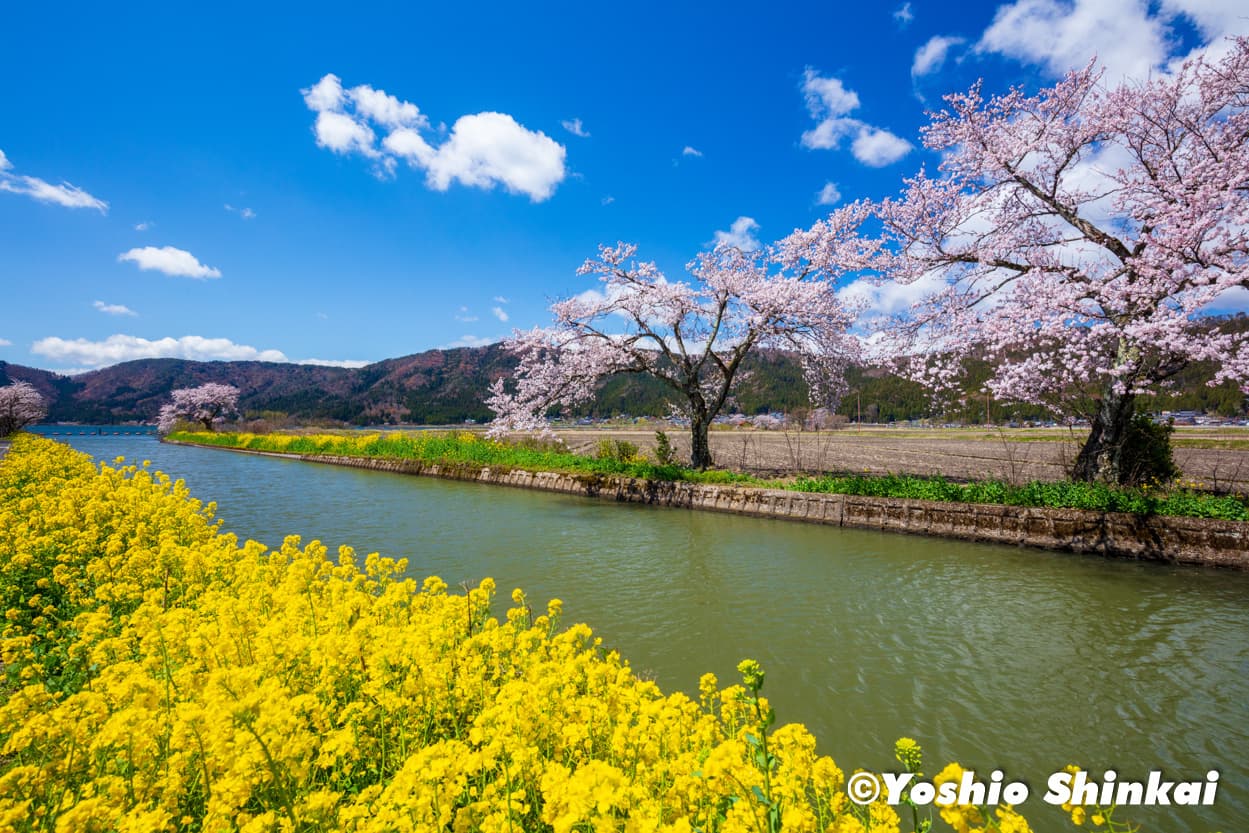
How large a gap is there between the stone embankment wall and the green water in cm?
40

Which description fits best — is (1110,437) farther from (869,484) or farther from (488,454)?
(488,454)

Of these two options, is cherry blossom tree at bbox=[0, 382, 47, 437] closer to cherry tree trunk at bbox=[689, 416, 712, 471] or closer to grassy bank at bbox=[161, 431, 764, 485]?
grassy bank at bbox=[161, 431, 764, 485]

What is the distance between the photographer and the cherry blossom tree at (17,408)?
130 feet

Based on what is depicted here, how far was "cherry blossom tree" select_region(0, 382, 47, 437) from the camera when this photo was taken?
39.6 metres

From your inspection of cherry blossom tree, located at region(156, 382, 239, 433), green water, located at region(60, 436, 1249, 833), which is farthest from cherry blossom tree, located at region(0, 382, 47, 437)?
green water, located at region(60, 436, 1249, 833)

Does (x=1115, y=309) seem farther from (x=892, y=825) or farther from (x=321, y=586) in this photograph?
(x=321, y=586)

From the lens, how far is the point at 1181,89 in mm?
10828

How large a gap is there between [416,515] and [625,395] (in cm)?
10437

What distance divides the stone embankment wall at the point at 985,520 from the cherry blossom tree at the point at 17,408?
5021 centimetres

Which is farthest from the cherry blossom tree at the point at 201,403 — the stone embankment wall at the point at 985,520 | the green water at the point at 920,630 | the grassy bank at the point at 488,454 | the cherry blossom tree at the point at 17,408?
the stone embankment wall at the point at 985,520

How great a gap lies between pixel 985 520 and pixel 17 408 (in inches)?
2775

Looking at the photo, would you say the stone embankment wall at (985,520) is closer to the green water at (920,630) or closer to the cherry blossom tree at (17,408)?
the green water at (920,630)

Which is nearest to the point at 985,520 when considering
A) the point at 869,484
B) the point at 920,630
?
the point at 869,484

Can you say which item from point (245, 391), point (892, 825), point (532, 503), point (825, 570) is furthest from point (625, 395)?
point (245, 391)
